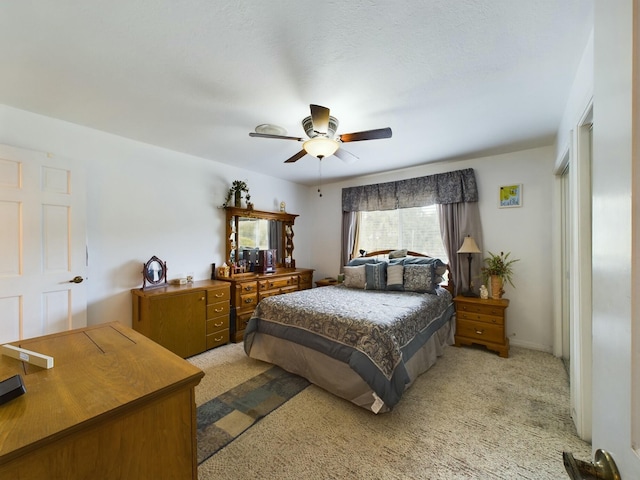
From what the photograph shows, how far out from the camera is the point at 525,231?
3316 mm

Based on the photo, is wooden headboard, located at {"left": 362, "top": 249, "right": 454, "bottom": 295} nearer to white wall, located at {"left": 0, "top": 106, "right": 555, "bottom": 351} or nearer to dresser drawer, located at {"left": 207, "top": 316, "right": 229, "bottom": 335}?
white wall, located at {"left": 0, "top": 106, "right": 555, "bottom": 351}

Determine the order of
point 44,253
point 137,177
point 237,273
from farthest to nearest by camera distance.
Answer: point 237,273, point 137,177, point 44,253

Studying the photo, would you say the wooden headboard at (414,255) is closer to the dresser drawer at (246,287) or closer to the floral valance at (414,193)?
the floral valance at (414,193)

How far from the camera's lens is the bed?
204 cm

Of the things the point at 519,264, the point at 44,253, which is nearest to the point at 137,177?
the point at 44,253

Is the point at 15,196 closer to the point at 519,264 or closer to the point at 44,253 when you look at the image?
the point at 44,253

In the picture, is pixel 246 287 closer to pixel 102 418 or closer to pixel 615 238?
pixel 102 418

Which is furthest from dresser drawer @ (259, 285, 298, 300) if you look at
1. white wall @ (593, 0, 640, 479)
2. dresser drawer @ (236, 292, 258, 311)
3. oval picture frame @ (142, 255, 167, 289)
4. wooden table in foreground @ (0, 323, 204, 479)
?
white wall @ (593, 0, 640, 479)

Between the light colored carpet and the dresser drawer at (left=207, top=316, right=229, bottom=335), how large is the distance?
29.0 inches

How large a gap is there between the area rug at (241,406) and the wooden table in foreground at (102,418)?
93cm

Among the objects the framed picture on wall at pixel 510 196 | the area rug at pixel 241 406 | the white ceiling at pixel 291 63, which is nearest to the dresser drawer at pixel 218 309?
the area rug at pixel 241 406

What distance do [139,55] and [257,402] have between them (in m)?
2.65

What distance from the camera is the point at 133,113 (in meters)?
2.40

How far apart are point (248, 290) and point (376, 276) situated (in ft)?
5.88
